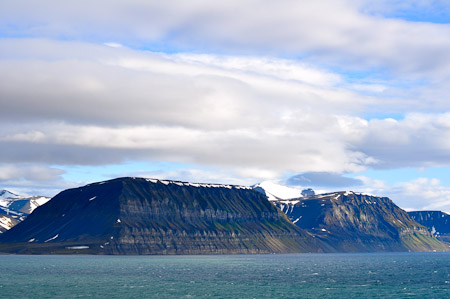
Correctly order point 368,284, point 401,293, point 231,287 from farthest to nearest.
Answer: point 368,284, point 231,287, point 401,293

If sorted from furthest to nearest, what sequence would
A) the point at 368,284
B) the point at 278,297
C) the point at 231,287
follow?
→ the point at 368,284
the point at 231,287
the point at 278,297

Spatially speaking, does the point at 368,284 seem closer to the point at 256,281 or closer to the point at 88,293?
the point at 256,281

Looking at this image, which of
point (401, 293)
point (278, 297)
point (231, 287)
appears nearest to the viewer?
point (278, 297)

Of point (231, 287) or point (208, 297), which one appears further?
point (231, 287)

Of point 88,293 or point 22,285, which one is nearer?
point 88,293

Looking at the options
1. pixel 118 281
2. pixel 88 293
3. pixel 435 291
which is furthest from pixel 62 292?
pixel 435 291

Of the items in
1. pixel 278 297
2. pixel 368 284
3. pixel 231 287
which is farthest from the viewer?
pixel 368 284

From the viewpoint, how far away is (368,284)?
591ft

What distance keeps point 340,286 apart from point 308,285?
332 inches

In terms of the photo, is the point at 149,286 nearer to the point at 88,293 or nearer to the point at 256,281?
the point at 88,293

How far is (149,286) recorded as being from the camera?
16675 centimetres

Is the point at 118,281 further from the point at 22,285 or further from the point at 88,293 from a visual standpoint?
the point at 88,293

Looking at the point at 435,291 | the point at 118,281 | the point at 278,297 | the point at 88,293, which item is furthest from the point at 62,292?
the point at 435,291

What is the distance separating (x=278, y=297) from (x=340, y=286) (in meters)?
36.4
